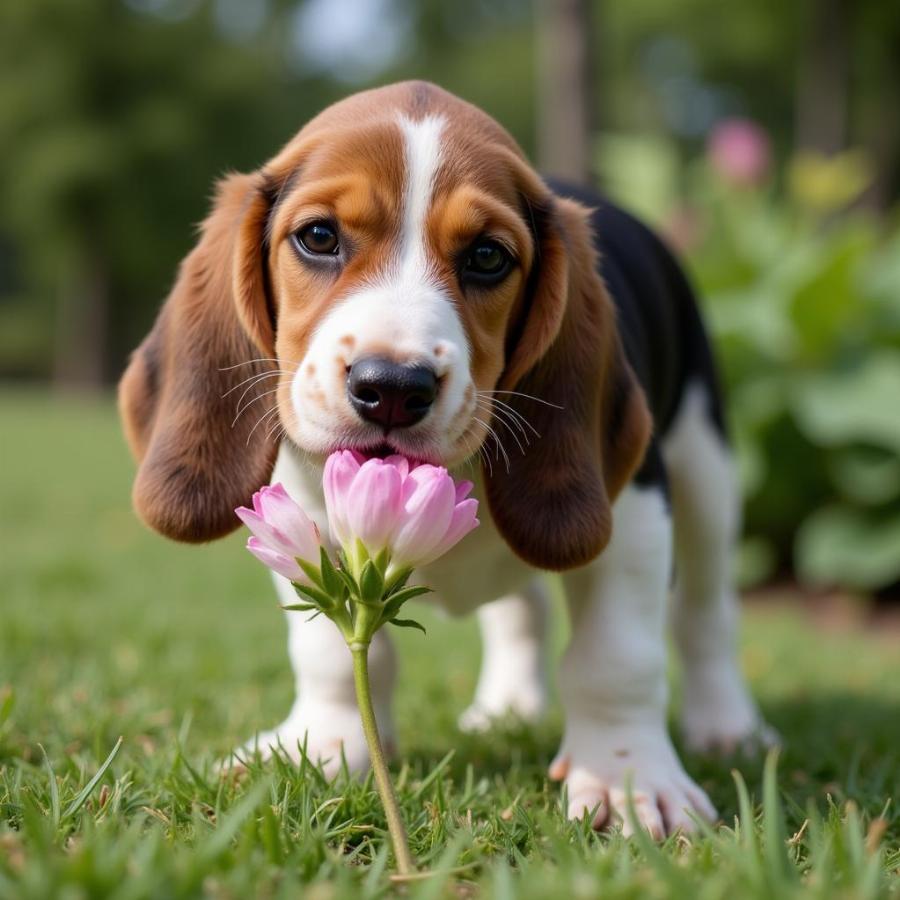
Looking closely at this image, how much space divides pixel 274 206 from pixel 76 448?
→ 11.9 meters

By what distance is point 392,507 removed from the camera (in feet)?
5.84

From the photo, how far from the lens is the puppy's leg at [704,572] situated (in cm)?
350

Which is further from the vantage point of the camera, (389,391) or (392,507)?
(389,391)

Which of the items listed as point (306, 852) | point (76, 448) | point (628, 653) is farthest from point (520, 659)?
point (76, 448)

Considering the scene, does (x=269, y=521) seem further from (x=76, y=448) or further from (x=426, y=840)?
(x=76, y=448)

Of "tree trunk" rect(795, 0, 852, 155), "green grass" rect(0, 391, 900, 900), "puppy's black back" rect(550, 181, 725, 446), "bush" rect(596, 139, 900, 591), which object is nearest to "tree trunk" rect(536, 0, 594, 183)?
"bush" rect(596, 139, 900, 591)

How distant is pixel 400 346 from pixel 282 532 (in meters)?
0.37

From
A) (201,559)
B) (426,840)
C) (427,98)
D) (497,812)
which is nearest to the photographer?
(426,840)

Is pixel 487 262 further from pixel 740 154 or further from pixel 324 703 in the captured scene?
pixel 740 154

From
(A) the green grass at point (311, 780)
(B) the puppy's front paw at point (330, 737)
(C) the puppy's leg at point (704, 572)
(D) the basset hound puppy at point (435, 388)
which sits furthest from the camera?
(C) the puppy's leg at point (704, 572)

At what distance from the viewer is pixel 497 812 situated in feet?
7.31

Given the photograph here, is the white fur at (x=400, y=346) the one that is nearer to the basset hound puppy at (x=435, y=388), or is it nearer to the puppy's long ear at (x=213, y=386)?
the basset hound puppy at (x=435, y=388)

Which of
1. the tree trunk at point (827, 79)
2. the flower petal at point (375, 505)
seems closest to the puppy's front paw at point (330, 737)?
the flower petal at point (375, 505)

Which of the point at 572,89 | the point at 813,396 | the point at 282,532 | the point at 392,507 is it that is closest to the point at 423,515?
the point at 392,507
